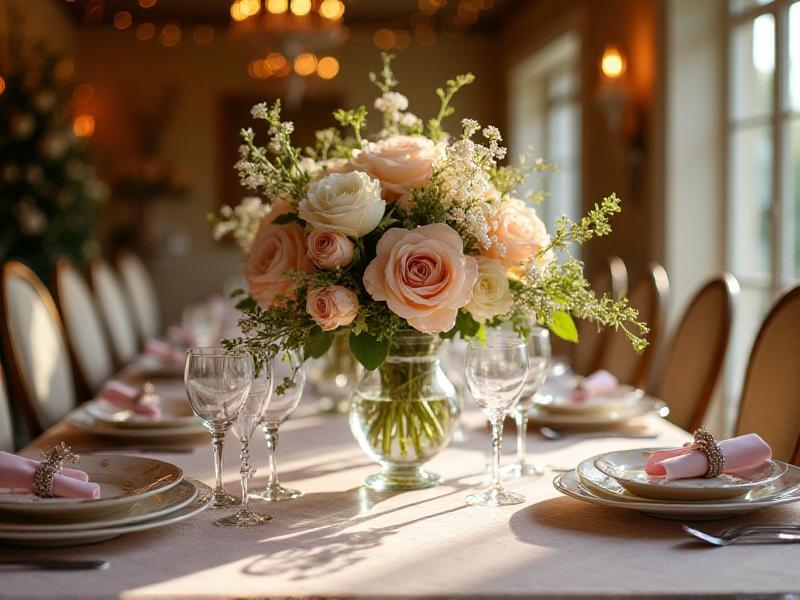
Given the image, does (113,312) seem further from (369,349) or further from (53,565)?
(53,565)

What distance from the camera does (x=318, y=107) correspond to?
7996mm

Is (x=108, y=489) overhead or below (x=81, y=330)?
below

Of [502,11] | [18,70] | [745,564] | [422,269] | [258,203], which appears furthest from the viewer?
[502,11]

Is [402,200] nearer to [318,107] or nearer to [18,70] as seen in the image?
[18,70]

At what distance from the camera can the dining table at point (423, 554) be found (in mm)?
1083

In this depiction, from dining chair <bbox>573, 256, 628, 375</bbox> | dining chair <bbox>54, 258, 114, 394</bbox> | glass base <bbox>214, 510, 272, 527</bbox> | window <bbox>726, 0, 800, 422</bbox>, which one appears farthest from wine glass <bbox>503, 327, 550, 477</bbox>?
window <bbox>726, 0, 800, 422</bbox>

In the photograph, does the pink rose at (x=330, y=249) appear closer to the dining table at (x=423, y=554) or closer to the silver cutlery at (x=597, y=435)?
the dining table at (x=423, y=554)

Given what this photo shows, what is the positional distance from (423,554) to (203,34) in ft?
23.8

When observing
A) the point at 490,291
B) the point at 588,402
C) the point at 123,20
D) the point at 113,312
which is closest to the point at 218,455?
the point at 490,291

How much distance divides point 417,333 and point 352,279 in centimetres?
17

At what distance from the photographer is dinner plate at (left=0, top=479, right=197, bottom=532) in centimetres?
121

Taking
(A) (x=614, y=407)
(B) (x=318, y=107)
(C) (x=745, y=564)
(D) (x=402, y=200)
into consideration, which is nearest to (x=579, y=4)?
(B) (x=318, y=107)

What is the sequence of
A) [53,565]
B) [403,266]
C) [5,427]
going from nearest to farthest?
[53,565], [403,266], [5,427]

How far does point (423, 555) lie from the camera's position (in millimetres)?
1211
